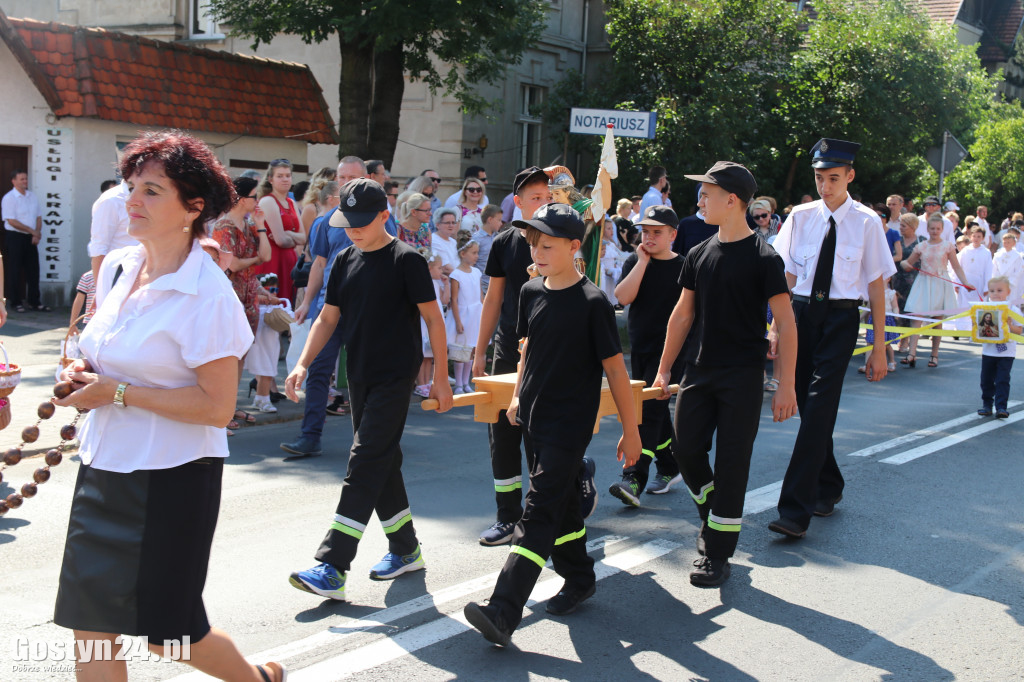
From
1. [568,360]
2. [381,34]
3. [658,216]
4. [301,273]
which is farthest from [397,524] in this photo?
[381,34]

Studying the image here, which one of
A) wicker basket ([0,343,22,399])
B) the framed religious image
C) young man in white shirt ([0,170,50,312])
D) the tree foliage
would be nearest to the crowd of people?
wicker basket ([0,343,22,399])

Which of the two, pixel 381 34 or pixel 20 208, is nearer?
pixel 381 34

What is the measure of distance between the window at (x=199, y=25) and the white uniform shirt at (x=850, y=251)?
62.3ft

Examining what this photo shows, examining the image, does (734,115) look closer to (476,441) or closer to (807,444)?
(476,441)

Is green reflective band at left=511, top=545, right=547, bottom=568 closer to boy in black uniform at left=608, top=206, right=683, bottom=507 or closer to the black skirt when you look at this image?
the black skirt

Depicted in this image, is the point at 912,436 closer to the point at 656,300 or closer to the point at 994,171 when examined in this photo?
the point at 656,300

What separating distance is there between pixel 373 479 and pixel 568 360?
1.09m

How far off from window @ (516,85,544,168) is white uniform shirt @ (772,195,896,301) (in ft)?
56.2

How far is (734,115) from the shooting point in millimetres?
19797

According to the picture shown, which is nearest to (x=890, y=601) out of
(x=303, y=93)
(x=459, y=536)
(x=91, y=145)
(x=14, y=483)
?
(x=459, y=536)

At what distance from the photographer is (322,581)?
4586 mm

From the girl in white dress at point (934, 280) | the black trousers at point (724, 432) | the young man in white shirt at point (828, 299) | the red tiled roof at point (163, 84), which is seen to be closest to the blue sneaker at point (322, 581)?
the black trousers at point (724, 432)

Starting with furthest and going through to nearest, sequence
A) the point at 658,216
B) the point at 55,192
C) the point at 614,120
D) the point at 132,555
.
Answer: the point at 55,192, the point at 614,120, the point at 658,216, the point at 132,555

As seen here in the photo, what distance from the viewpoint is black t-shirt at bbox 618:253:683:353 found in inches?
258
